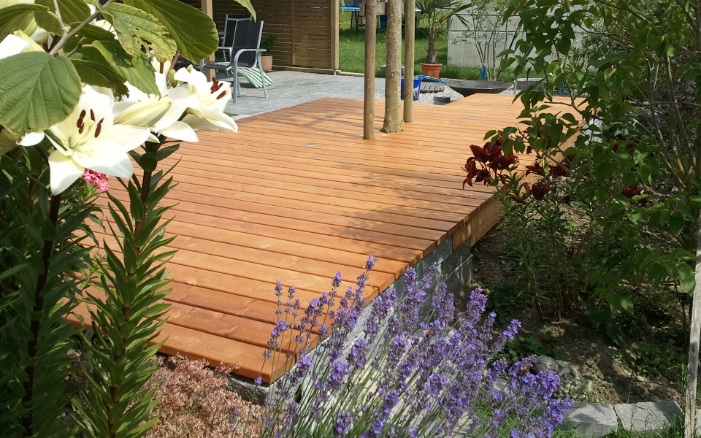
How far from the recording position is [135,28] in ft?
2.40

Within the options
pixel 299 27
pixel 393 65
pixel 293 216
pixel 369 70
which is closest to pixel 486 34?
pixel 299 27

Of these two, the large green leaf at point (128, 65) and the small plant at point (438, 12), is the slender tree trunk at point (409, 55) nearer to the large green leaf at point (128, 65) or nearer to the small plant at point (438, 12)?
the large green leaf at point (128, 65)

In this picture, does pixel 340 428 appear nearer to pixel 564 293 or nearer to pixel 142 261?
pixel 142 261

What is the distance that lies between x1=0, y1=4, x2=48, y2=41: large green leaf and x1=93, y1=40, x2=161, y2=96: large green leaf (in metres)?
0.07

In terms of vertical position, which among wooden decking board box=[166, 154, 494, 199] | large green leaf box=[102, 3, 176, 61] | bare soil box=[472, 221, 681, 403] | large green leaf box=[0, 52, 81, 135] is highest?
large green leaf box=[102, 3, 176, 61]

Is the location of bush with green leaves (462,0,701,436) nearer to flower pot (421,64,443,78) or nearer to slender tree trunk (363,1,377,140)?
slender tree trunk (363,1,377,140)

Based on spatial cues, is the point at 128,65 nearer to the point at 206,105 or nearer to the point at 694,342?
the point at 206,105

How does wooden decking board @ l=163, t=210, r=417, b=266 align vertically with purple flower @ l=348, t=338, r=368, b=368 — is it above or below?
below

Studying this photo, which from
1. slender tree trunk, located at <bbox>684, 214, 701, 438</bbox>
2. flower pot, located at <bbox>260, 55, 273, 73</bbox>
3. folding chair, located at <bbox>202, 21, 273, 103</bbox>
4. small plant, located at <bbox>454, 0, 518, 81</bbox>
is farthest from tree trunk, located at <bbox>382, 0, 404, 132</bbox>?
flower pot, located at <bbox>260, 55, 273, 73</bbox>

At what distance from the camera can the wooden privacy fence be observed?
1384 centimetres

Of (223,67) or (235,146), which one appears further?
(223,67)

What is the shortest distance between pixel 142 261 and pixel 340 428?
49 centimetres

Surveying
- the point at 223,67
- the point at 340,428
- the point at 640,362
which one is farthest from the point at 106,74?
the point at 223,67

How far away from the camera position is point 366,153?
18.6 feet
